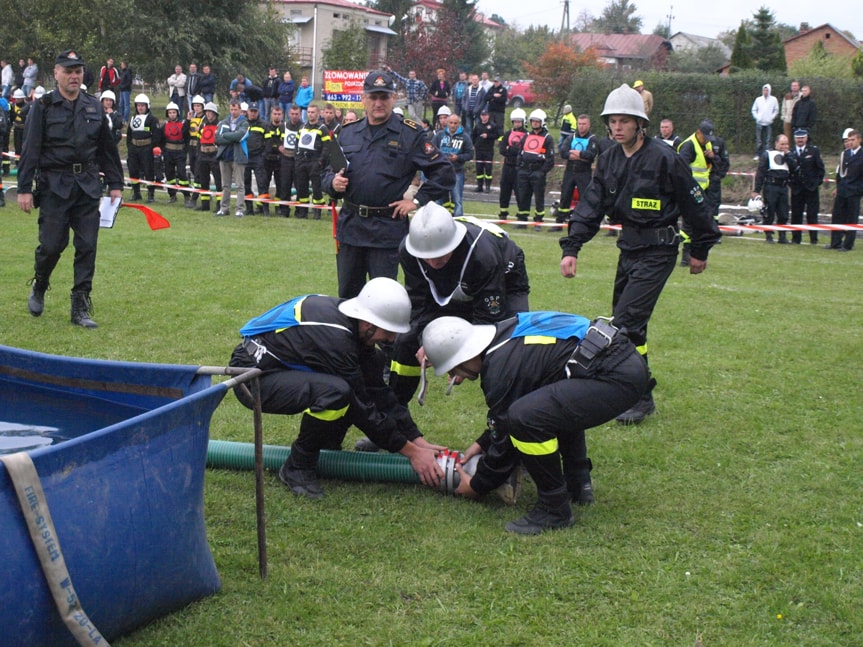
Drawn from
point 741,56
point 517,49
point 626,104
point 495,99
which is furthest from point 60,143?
point 517,49

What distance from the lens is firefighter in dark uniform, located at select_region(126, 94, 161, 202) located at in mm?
19094

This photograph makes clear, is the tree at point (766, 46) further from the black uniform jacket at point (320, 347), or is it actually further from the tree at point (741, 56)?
the black uniform jacket at point (320, 347)

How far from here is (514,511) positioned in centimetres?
505

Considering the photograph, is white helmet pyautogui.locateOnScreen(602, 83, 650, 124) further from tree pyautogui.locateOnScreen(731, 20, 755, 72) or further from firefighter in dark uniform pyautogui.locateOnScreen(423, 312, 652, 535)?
tree pyautogui.locateOnScreen(731, 20, 755, 72)

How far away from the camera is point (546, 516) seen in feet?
15.6

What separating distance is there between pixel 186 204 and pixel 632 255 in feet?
46.3

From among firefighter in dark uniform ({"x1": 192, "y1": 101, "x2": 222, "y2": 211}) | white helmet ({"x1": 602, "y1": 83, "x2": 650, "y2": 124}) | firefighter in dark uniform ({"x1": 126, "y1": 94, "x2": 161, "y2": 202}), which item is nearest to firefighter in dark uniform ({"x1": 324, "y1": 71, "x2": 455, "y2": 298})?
white helmet ({"x1": 602, "y1": 83, "x2": 650, "y2": 124})

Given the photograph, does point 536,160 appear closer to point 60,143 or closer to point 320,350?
point 60,143

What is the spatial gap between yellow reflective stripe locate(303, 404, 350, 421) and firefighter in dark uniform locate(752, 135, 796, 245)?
14.1 meters

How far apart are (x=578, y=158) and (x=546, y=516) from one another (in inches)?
515

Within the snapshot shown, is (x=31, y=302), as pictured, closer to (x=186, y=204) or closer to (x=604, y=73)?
(x=186, y=204)

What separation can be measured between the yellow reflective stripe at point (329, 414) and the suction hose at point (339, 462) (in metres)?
0.54

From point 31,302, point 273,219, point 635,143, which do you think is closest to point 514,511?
point 635,143

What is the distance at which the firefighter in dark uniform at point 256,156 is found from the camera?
17.5 m
